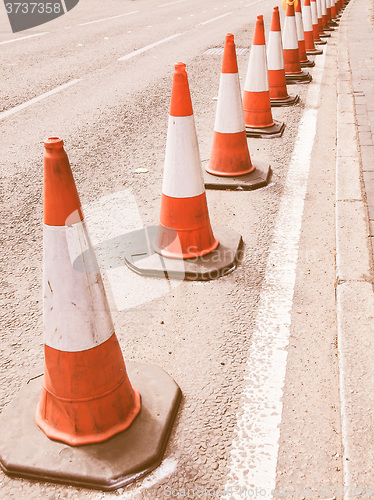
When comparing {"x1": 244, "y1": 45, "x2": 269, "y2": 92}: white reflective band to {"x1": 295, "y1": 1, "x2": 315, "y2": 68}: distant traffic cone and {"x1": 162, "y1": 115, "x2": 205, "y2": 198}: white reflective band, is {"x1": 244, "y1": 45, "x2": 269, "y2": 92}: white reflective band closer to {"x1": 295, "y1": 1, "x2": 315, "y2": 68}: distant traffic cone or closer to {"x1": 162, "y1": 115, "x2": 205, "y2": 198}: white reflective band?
{"x1": 162, "y1": 115, "x2": 205, "y2": 198}: white reflective band

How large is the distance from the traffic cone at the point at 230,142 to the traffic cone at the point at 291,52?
12.9 feet

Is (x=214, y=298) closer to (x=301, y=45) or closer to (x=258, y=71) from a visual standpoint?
(x=258, y=71)

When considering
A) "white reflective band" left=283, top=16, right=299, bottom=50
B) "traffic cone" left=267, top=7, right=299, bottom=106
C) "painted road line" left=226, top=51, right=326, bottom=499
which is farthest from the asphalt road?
"white reflective band" left=283, top=16, right=299, bottom=50

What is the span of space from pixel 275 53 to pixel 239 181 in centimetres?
280

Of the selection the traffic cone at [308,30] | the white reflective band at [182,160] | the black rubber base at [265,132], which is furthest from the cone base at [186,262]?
the traffic cone at [308,30]

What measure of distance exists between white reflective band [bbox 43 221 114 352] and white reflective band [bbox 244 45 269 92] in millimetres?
3795

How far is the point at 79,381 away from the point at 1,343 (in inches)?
29.9

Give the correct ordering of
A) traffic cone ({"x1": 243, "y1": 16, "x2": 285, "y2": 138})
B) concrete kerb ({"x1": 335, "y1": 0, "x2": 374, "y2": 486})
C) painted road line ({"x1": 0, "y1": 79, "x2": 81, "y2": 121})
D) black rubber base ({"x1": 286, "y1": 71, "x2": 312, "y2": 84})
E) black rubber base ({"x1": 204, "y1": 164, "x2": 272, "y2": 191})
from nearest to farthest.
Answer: concrete kerb ({"x1": 335, "y1": 0, "x2": 374, "y2": 486}) < black rubber base ({"x1": 204, "y1": 164, "x2": 272, "y2": 191}) < traffic cone ({"x1": 243, "y1": 16, "x2": 285, "y2": 138}) < painted road line ({"x1": 0, "y1": 79, "x2": 81, "y2": 121}) < black rubber base ({"x1": 286, "y1": 71, "x2": 312, "y2": 84})

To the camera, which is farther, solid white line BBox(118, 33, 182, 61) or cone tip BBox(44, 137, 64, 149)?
solid white line BBox(118, 33, 182, 61)

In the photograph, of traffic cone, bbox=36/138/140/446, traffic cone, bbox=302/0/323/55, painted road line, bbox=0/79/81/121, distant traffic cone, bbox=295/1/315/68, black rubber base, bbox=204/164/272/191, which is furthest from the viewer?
traffic cone, bbox=302/0/323/55

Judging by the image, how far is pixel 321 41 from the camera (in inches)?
447

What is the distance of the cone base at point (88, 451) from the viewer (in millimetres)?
1814

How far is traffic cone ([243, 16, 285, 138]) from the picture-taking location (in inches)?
203

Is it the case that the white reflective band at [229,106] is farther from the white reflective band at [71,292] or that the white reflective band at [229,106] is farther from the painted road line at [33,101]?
the painted road line at [33,101]
